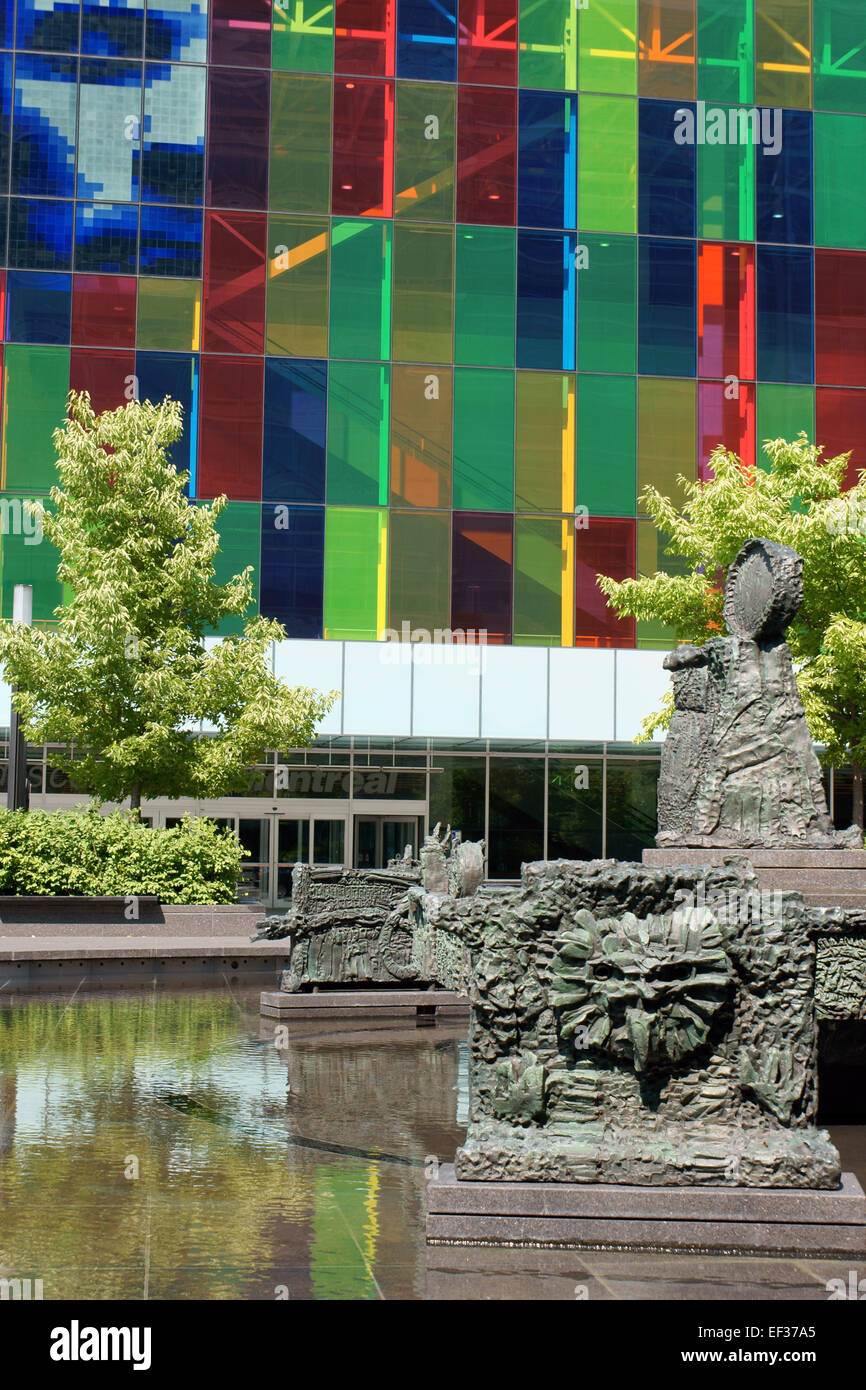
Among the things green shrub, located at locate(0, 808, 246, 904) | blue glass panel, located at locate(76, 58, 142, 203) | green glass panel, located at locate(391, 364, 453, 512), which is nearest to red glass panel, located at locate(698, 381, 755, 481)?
green glass panel, located at locate(391, 364, 453, 512)

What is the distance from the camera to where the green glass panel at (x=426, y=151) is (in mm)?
33500

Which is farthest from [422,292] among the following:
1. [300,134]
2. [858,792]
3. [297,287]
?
[858,792]

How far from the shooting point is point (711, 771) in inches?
391

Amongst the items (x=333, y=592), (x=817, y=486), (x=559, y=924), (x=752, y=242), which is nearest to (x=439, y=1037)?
(x=559, y=924)

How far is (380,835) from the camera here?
3275 cm

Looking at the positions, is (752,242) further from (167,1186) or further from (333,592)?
(167,1186)

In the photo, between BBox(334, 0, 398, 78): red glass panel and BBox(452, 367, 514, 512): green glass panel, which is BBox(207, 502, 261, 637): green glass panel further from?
BBox(334, 0, 398, 78): red glass panel

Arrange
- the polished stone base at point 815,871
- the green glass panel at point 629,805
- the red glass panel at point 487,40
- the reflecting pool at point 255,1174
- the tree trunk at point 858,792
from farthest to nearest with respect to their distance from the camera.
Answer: the red glass panel at point 487,40 < the green glass panel at point 629,805 < the tree trunk at point 858,792 < the polished stone base at point 815,871 < the reflecting pool at point 255,1174

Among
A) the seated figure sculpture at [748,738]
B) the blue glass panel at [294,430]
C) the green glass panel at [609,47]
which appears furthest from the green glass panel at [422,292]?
the seated figure sculpture at [748,738]

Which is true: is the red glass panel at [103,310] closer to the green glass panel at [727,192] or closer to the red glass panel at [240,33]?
the red glass panel at [240,33]

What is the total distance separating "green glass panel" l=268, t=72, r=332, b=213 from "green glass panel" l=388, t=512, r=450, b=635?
7903mm

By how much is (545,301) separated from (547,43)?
6.43 m

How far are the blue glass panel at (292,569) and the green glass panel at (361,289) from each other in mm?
4132
